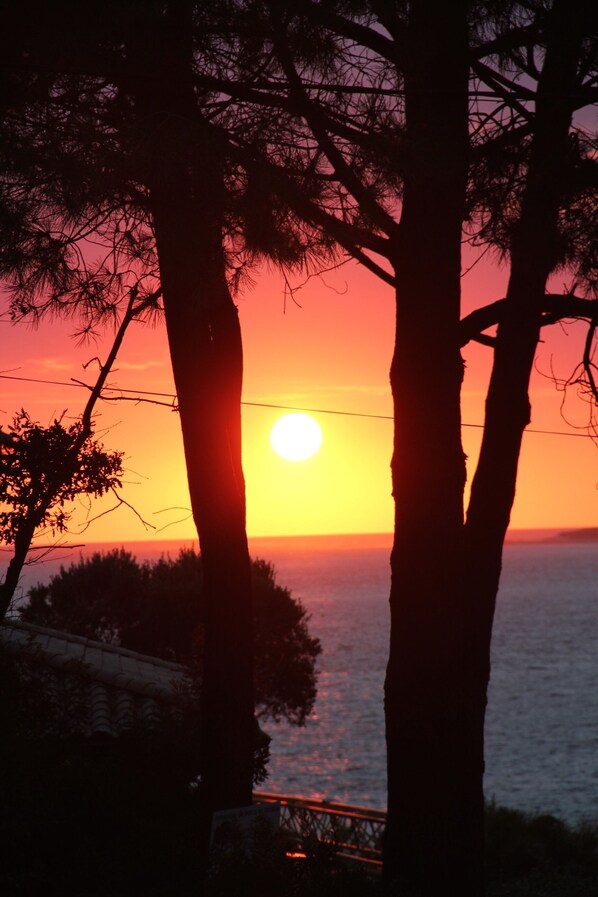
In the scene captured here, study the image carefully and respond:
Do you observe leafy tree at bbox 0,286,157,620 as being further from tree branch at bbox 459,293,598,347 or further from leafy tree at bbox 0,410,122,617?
tree branch at bbox 459,293,598,347

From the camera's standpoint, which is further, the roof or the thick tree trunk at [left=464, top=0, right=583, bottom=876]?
the roof

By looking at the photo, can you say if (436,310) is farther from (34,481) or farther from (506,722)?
(506,722)

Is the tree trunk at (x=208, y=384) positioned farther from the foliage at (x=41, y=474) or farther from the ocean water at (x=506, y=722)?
the ocean water at (x=506, y=722)

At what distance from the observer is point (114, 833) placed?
7680 mm

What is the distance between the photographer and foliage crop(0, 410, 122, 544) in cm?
938

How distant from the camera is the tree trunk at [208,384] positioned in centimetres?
760

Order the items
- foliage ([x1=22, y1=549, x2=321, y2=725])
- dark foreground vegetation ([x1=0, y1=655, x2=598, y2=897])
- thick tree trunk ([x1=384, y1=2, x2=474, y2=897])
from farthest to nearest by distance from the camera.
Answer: foliage ([x1=22, y1=549, x2=321, y2=725]), thick tree trunk ([x1=384, y1=2, x2=474, y2=897]), dark foreground vegetation ([x1=0, y1=655, x2=598, y2=897])

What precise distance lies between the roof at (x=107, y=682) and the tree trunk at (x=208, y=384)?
3345 millimetres

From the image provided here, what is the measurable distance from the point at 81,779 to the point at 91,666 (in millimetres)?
5910

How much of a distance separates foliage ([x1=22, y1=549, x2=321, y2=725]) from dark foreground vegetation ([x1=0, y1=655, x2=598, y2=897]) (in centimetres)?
1563

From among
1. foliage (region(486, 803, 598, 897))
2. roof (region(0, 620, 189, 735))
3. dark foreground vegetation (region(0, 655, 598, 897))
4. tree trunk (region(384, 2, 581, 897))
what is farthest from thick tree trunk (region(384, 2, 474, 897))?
foliage (region(486, 803, 598, 897))

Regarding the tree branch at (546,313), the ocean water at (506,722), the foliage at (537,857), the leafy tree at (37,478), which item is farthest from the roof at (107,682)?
the ocean water at (506,722)

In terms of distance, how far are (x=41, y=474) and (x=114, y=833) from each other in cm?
337

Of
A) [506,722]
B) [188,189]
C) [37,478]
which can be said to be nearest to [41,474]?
[37,478]
